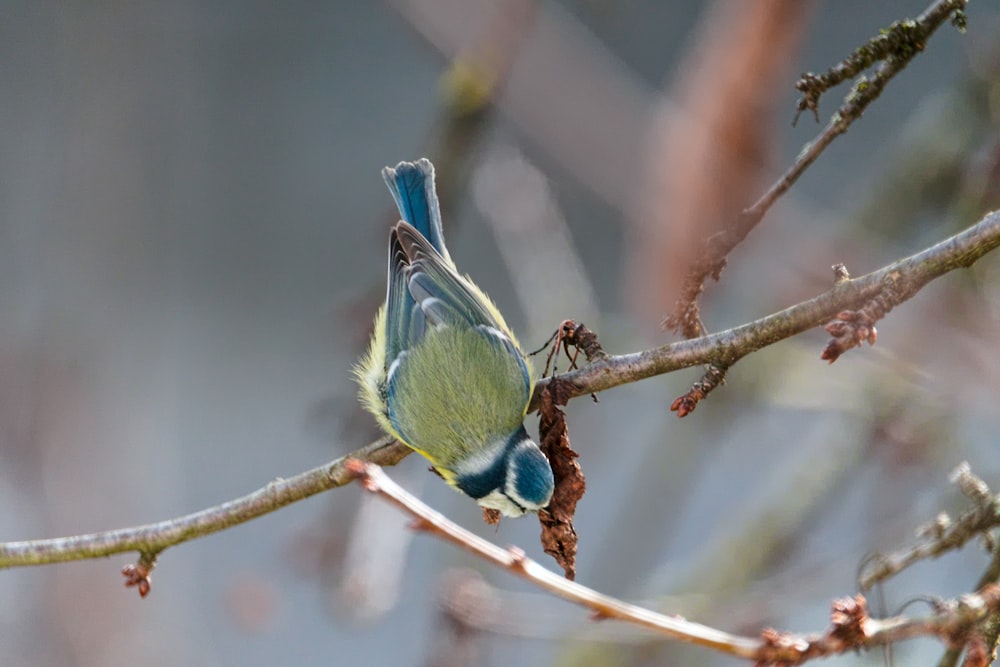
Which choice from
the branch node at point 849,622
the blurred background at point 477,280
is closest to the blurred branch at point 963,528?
the branch node at point 849,622

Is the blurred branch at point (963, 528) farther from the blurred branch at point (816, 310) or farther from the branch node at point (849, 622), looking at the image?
the blurred branch at point (816, 310)

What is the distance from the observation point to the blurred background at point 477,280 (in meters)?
2.27

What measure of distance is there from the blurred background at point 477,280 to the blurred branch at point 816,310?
1.46 feet

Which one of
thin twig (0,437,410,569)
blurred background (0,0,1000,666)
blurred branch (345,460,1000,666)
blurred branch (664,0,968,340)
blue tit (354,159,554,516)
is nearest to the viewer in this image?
blurred branch (345,460,1000,666)

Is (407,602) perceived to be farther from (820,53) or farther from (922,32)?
(922,32)

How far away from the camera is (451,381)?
2.15 meters

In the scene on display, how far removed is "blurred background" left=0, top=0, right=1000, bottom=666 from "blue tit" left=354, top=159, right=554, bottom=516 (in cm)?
29

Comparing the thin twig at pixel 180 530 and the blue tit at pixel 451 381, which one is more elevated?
the blue tit at pixel 451 381

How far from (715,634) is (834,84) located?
0.75m

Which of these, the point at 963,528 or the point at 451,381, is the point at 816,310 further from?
the point at 451,381

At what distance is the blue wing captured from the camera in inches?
95.9

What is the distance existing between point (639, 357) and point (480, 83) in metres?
1.25

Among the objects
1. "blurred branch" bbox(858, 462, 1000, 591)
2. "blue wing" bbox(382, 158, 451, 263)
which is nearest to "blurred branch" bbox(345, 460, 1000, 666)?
"blurred branch" bbox(858, 462, 1000, 591)

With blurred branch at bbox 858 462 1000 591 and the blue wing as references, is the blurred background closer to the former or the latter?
the blue wing
